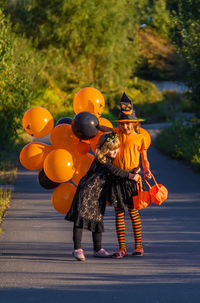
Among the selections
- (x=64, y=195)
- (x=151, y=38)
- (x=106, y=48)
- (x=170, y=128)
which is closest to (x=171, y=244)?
(x=64, y=195)

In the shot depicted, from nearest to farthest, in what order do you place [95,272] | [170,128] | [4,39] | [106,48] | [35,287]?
1. [35,287]
2. [95,272]
3. [4,39]
4. [170,128]
5. [106,48]

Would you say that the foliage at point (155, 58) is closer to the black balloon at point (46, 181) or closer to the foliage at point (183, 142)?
the foliage at point (183, 142)

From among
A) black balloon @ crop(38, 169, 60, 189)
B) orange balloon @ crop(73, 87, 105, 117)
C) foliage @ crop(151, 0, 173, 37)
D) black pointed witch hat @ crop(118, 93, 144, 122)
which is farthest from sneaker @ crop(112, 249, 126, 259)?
foliage @ crop(151, 0, 173, 37)

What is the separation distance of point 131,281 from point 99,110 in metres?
2.35

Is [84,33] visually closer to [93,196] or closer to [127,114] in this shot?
[127,114]

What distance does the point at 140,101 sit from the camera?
4172 cm

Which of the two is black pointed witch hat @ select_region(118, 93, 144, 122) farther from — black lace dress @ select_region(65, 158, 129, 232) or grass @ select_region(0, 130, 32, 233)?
grass @ select_region(0, 130, 32, 233)

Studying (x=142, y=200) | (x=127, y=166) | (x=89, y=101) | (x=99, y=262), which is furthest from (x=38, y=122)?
(x=99, y=262)

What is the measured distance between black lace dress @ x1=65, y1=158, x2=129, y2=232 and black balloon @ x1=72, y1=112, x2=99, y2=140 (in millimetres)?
306

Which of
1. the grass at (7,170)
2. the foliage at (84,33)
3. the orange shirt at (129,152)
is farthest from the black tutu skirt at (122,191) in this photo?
the foliage at (84,33)

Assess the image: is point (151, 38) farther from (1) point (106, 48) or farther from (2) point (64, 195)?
(2) point (64, 195)

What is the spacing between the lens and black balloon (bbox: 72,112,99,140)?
7.19 metres

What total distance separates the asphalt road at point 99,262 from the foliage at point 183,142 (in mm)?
5678

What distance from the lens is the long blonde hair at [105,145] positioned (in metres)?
7.16
